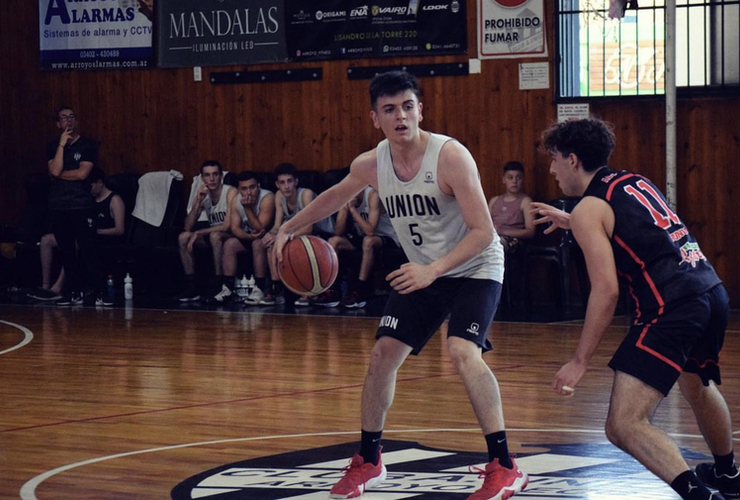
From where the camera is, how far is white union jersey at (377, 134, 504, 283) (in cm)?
484

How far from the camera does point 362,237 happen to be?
488 inches

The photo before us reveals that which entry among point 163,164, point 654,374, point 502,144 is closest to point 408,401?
point 654,374

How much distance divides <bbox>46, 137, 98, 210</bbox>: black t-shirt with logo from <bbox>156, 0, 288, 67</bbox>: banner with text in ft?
6.56

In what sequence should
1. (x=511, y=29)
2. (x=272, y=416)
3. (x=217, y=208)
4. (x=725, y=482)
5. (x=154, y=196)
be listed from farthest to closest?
(x=154, y=196) → (x=217, y=208) → (x=511, y=29) → (x=272, y=416) → (x=725, y=482)

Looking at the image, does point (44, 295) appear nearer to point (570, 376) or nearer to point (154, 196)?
point (154, 196)

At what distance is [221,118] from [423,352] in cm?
582

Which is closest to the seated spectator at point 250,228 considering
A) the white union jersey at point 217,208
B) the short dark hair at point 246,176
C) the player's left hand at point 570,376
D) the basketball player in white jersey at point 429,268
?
the short dark hair at point 246,176

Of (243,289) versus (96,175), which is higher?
(96,175)

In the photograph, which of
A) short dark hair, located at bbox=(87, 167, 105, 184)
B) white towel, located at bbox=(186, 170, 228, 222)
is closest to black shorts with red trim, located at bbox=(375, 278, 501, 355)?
white towel, located at bbox=(186, 170, 228, 222)

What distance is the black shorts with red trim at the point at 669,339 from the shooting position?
159 inches

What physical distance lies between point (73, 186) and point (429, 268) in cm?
857

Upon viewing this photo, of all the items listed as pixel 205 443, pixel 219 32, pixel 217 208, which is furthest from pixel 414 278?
pixel 219 32

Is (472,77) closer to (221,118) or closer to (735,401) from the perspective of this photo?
(221,118)

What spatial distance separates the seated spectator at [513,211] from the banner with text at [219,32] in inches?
120
